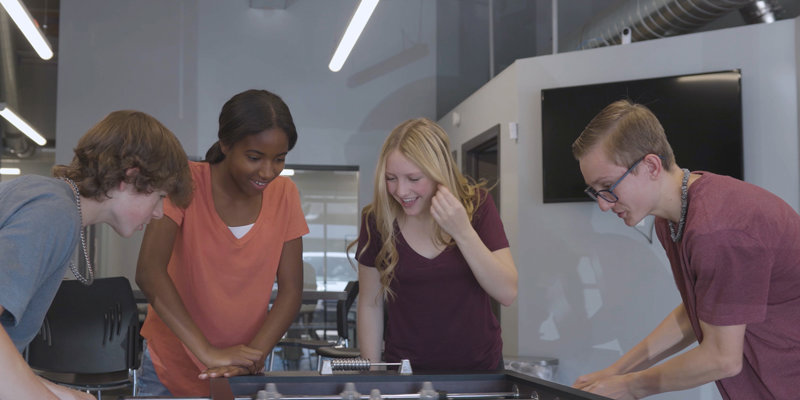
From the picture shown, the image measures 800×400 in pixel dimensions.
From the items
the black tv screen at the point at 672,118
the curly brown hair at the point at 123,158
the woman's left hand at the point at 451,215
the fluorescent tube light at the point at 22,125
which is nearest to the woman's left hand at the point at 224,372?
the curly brown hair at the point at 123,158

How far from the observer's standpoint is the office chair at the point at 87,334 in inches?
131

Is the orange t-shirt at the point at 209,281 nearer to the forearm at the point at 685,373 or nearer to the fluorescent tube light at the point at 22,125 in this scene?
the forearm at the point at 685,373

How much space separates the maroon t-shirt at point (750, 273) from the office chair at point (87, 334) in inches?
104

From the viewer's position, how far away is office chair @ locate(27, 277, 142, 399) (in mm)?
3334

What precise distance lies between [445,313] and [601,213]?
2987 mm

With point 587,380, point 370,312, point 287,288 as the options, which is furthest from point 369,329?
point 587,380

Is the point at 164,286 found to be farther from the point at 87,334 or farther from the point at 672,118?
the point at 672,118

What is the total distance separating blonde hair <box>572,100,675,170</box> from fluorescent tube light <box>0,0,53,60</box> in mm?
4289

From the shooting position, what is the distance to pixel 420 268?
6.61 ft

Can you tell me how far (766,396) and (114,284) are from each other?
9.28 ft

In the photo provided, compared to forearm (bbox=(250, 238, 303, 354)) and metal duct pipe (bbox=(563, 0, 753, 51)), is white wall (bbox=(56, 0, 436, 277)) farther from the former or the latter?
forearm (bbox=(250, 238, 303, 354))

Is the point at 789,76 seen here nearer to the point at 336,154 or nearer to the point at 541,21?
Answer: the point at 541,21

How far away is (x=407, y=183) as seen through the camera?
201 centimetres

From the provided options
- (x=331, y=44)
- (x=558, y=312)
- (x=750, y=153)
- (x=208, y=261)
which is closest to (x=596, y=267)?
(x=558, y=312)
